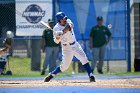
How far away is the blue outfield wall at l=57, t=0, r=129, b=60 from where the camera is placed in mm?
16906

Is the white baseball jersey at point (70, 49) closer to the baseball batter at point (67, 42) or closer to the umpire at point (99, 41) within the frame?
the baseball batter at point (67, 42)

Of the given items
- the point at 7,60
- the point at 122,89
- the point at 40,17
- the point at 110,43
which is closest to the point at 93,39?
the point at 110,43

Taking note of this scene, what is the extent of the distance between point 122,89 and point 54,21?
24.3 feet

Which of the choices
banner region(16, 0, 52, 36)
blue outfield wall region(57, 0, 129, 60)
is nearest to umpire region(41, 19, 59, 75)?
banner region(16, 0, 52, 36)

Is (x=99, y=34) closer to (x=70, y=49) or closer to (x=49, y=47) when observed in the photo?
(x=49, y=47)

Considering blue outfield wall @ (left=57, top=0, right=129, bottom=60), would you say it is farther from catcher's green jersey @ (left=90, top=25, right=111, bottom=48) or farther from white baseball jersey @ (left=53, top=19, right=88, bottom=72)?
white baseball jersey @ (left=53, top=19, right=88, bottom=72)

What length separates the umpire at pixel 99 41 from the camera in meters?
16.1

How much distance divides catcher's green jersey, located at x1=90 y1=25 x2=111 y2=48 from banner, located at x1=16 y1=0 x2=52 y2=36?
181cm

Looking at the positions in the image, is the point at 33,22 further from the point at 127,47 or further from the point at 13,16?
the point at 127,47

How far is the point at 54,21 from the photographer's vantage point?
1672 cm

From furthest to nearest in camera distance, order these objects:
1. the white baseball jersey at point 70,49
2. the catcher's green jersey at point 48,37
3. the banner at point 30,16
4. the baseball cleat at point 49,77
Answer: the banner at point 30,16 < the catcher's green jersey at point 48,37 < the baseball cleat at point 49,77 < the white baseball jersey at point 70,49

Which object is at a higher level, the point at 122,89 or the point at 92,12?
the point at 92,12

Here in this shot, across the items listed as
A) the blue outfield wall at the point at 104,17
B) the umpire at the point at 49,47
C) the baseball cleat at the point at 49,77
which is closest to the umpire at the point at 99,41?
the blue outfield wall at the point at 104,17

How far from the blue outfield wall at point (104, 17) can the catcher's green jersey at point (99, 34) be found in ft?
2.33
